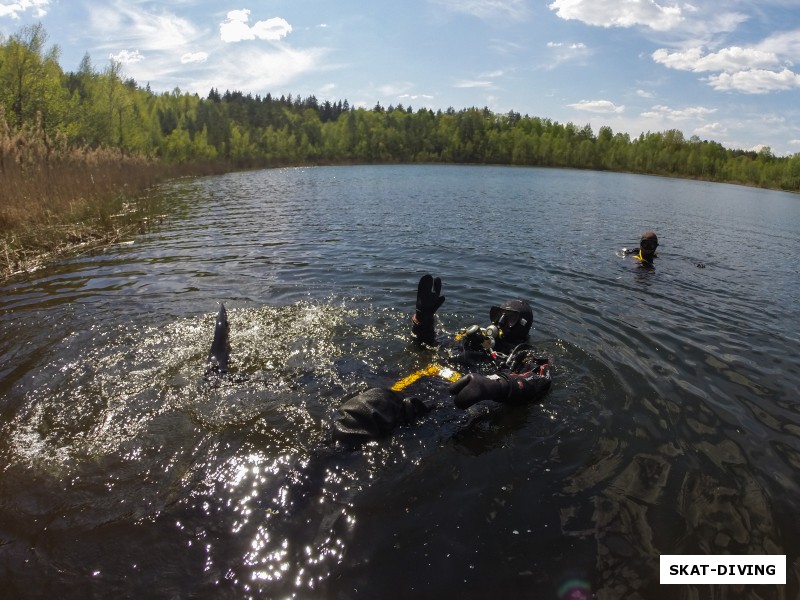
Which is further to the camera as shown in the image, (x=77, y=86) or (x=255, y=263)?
(x=77, y=86)

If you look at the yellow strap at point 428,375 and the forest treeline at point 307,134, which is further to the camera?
the forest treeline at point 307,134

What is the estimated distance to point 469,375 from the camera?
4.64m

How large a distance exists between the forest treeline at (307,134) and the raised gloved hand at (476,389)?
32873 millimetres

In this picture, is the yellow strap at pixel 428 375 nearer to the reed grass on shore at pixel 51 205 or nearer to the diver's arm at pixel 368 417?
the diver's arm at pixel 368 417

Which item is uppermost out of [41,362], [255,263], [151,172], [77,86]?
[77,86]

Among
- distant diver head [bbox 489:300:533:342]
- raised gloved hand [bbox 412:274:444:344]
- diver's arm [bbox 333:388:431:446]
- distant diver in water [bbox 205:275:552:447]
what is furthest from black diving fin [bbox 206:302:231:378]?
distant diver head [bbox 489:300:533:342]

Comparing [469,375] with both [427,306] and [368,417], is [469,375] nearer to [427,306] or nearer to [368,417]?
[368,417]

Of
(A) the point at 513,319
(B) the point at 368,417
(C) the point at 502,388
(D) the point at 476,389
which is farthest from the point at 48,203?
(C) the point at 502,388

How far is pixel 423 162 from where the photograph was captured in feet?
386

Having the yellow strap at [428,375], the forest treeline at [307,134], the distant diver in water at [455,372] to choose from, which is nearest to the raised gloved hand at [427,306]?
the distant diver in water at [455,372]

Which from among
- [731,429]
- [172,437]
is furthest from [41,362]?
[731,429]

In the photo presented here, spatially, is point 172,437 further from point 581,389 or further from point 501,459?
point 581,389

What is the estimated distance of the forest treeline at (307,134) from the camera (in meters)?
28.9

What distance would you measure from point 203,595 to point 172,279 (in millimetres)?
8566
